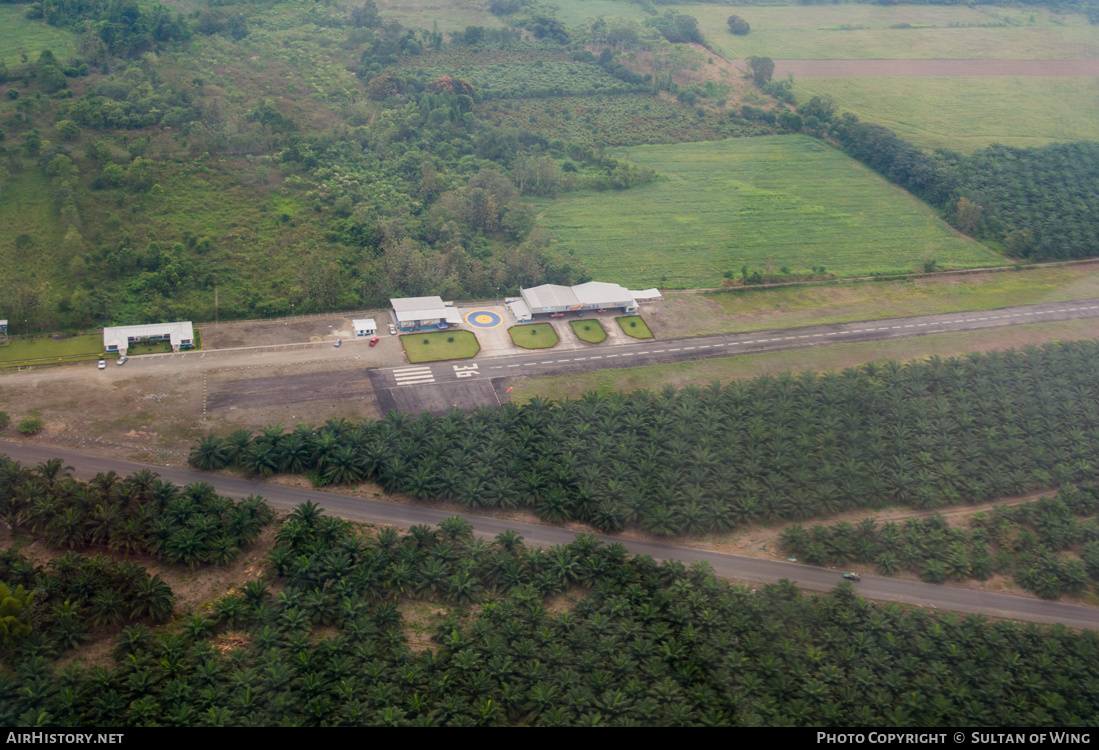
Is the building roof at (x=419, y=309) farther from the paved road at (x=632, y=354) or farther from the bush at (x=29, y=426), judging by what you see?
the bush at (x=29, y=426)

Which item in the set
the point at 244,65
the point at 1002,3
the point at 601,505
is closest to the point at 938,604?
the point at 601,505

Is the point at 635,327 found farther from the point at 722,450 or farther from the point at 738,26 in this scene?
the point at 738,26

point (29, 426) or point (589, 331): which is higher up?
point (589, 331)

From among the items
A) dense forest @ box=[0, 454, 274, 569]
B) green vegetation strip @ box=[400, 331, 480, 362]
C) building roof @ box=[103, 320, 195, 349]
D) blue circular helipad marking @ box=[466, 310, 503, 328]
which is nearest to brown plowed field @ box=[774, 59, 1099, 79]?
blue circular helipad marking @ box=[466, 310, 503, 328]

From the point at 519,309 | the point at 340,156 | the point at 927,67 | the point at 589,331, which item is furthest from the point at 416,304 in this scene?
the point at 927,67

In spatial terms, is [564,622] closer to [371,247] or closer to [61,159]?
[371,247]

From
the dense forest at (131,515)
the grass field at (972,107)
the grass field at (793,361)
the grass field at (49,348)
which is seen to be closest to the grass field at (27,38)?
the grass field at (49,348)
